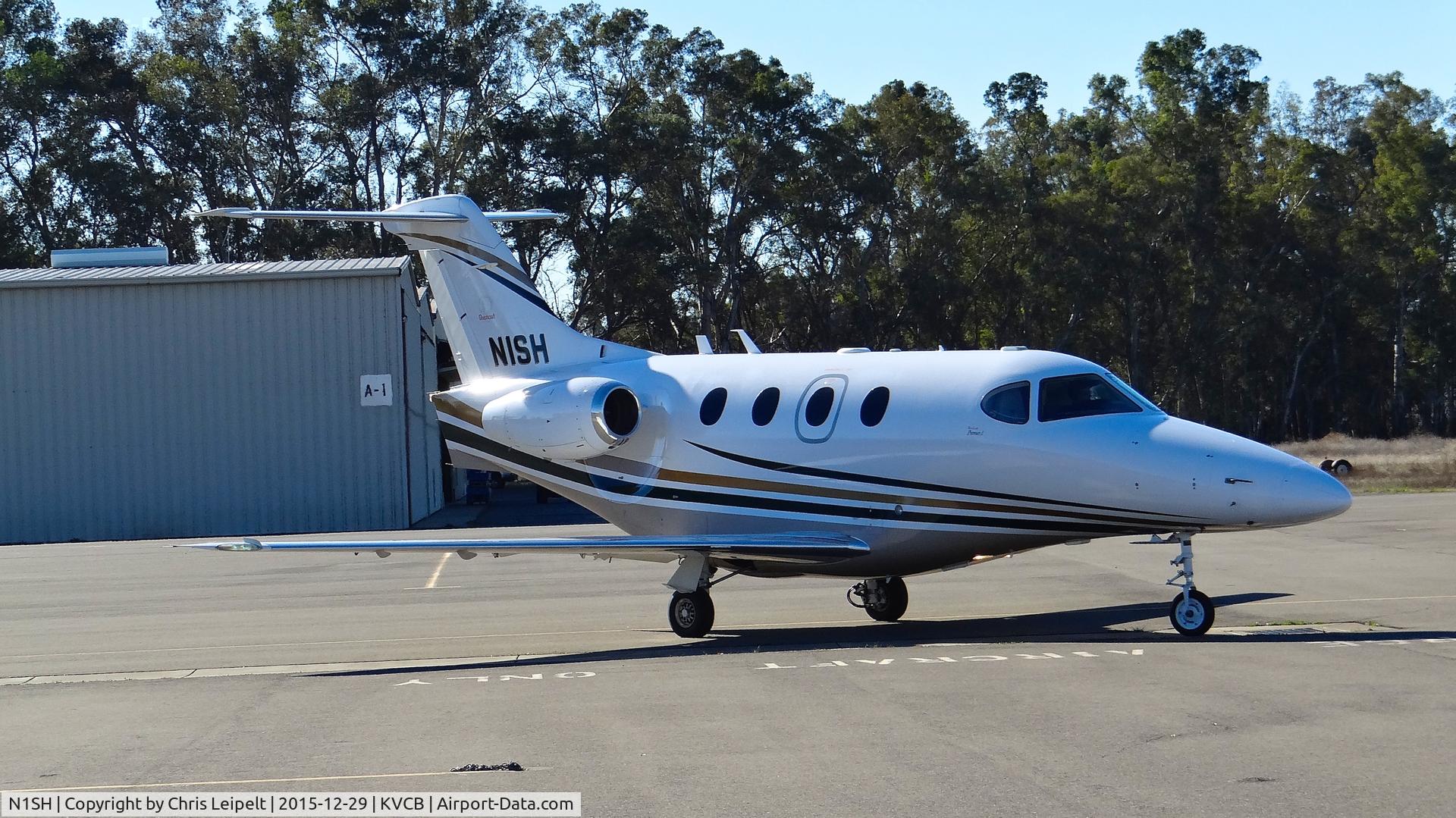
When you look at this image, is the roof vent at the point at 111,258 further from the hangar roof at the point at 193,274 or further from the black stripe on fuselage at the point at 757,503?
the black stripe on fuselage at the point at 757,503

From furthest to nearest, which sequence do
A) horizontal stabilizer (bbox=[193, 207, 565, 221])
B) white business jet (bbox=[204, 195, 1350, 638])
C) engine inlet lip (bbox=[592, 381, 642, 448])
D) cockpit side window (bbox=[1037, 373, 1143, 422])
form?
engine inlet lip (bbox=[592, 381, 642, 448]) < horizontal stabilizer (bbox=[193, 207, 565, 221]) < cockpit side window (bbox=[1037, 373, 1143, 422]) < white business jet (bbox=[204, 195, 1350, 638])

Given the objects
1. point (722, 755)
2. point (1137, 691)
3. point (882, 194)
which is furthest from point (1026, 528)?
point (882, 194)

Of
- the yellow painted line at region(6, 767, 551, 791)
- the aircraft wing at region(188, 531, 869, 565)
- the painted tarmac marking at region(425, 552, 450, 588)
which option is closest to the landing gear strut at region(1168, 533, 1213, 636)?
the aircraft wing at region(188, 531, 869, 565)

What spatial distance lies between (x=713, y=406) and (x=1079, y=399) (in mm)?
4182

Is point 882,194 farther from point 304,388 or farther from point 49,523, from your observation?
point 49,523

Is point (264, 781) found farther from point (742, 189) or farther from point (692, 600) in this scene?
point (742, 189)

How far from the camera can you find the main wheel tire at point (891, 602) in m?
15.5

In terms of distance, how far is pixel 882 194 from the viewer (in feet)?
215

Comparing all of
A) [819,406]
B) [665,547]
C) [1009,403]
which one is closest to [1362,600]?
[1009,403]

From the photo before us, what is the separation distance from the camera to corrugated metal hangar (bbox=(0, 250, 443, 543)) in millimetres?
34750

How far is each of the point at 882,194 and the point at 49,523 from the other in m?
41.0

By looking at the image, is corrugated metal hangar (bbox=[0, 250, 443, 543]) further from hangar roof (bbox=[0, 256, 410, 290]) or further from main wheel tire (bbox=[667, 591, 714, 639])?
main wheel tire (bbox=[667, 591, 714, 639])

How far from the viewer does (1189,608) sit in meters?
12.8

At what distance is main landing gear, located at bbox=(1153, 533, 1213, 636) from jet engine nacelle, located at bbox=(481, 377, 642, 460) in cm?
637
